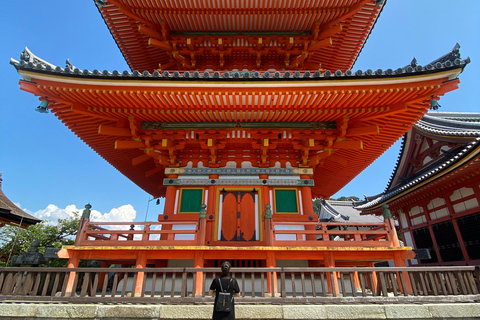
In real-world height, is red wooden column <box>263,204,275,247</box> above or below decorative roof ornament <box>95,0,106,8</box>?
below

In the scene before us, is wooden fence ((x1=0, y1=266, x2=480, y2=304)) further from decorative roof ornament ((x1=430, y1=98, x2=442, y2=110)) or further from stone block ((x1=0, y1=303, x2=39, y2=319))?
decorative roof ornament ((x1=430, y1=98, x2=442, y2=110))

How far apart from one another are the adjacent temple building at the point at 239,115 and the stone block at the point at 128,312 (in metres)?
1.78

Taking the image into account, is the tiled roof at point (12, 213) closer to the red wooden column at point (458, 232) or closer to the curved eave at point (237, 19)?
the curved eave at point (237, 19)

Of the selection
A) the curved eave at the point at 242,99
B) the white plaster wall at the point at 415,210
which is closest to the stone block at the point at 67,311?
the curved eave at the point at 242,99

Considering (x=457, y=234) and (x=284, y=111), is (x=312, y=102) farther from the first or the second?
(x=457, y=234)

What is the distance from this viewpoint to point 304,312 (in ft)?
18.0

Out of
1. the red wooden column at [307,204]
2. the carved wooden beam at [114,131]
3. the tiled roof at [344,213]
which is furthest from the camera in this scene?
the tiled roof at [344,213]

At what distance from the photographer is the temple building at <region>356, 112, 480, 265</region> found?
11.4m

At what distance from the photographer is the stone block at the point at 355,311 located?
544cm

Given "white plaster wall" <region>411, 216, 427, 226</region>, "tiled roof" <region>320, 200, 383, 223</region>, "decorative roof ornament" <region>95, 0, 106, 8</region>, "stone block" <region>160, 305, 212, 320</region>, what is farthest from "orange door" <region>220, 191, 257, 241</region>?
"tiled roof" <region>320, 200, 383, 223</region>

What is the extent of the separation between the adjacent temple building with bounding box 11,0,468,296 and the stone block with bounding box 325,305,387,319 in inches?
74.6

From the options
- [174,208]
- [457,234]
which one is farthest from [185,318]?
[457,234]

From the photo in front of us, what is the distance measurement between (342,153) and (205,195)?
19.6 ft

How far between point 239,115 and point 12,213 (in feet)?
69.0
